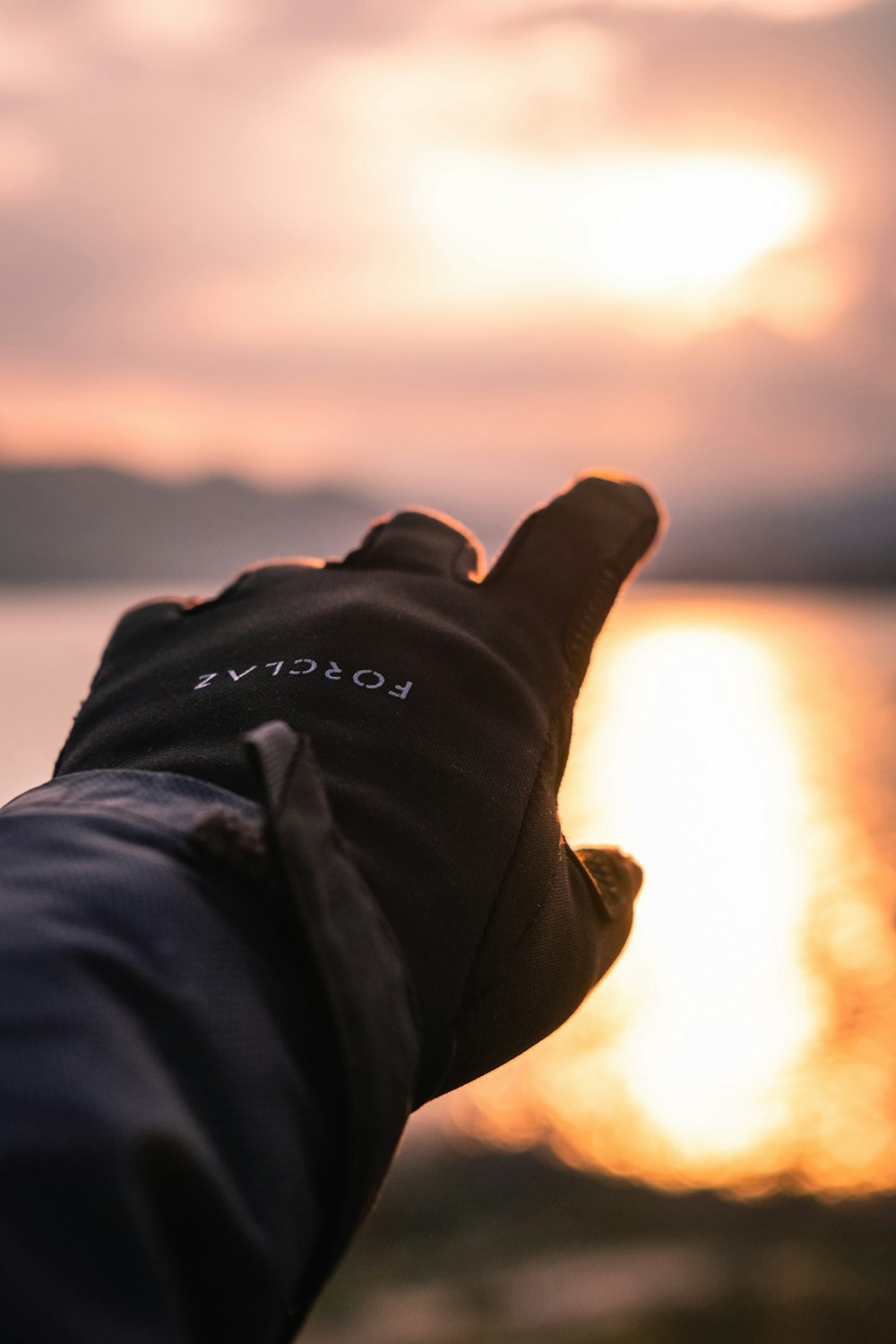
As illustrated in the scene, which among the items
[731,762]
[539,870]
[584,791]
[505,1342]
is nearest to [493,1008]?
[539,870]

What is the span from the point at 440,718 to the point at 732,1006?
84.9 metres

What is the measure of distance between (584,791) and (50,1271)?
10497cm

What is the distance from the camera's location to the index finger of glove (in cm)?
223

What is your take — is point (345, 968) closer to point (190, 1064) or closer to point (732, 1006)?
point (190, 1064)

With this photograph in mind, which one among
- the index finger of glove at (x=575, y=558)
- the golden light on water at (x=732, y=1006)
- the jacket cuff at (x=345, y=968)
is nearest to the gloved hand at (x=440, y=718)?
the index finger of glove at (x=575, y=558)

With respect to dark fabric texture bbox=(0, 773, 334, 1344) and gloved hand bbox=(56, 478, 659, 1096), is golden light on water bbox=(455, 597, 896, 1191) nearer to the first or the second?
gloved hand bbox=(56, 478, 659, 1096)

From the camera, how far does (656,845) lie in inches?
3765

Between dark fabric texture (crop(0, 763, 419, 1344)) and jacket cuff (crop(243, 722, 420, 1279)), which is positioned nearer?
dark fabric texture (crop(0, 763, 419, 1344))

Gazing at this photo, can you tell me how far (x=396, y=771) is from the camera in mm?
1687

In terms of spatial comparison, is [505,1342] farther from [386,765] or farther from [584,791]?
[386,765]

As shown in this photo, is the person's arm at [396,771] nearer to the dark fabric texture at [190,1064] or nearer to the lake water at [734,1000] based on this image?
the dark fabric texture at [190,1064]

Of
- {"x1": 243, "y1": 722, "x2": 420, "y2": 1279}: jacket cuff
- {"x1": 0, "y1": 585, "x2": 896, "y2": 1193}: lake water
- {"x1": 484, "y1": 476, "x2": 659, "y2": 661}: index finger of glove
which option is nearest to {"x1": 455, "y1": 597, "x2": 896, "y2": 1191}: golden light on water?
{"x1": 0, "y1": 585, "x2": 896, "y2": 1193}: lake water

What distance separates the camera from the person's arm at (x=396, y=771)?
1.20 meters

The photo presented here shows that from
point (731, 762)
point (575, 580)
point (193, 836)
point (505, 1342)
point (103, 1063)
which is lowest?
point (505, 1342)
